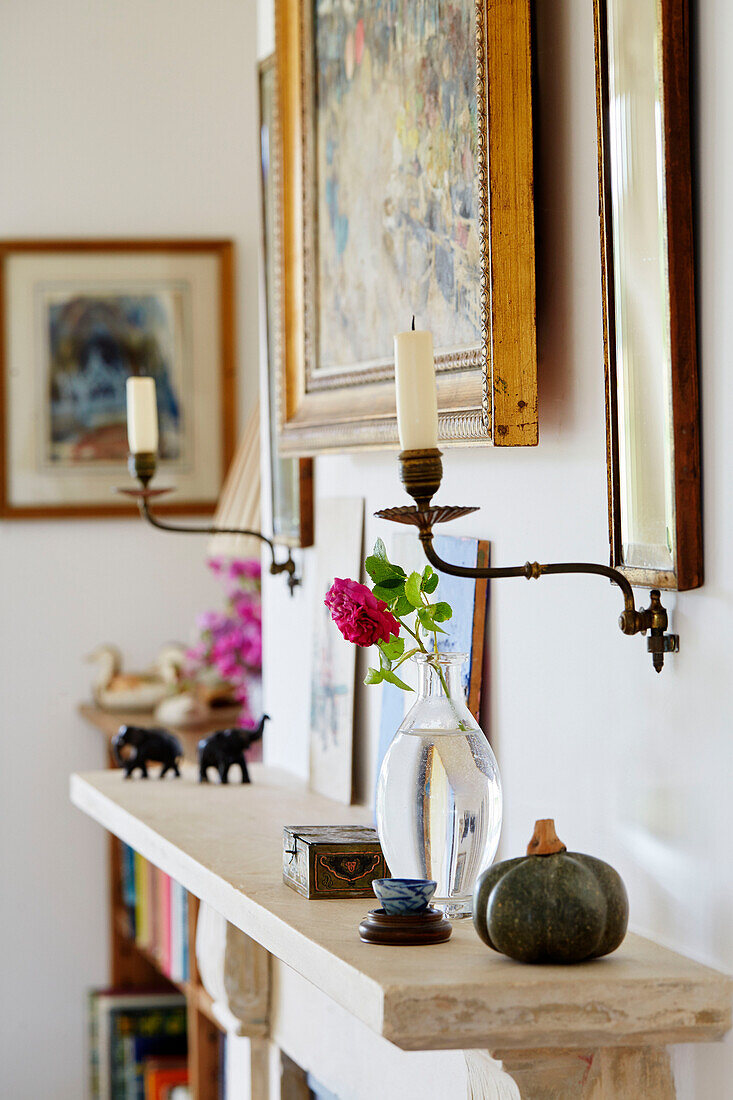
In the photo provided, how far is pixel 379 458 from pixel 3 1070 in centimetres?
216

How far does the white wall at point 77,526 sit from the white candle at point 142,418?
5.02ft

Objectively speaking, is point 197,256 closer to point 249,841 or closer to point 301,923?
point 249,841

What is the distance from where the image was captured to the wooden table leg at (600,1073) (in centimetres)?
101

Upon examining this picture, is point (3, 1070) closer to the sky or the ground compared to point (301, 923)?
closer to the ground

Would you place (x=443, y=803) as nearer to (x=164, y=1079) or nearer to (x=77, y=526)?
(x=164, y=1079)

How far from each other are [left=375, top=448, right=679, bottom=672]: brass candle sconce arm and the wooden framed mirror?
0.03 m

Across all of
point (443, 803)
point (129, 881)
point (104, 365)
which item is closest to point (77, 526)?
point (104, 365)

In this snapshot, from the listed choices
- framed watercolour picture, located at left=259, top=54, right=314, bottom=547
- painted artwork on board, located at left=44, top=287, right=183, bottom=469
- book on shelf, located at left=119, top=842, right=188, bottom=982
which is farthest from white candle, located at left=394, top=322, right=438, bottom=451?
painted artwork on board, located at left=44, top=287, right=183, bottom=469

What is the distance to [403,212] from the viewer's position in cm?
145

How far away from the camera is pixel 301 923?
1.10 meters

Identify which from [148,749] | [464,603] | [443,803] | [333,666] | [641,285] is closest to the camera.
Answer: [641,285]

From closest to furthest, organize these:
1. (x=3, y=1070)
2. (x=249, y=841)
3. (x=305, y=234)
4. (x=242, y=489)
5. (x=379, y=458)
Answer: (x=249, y=841) < (x=379, y=458) < (x=305, y=234) < (x=242, y=489) < (x=3, y=1070)

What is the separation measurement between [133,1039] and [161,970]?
166mm

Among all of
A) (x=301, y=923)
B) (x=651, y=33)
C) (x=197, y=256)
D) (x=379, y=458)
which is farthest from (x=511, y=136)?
(x=197, y=256)
